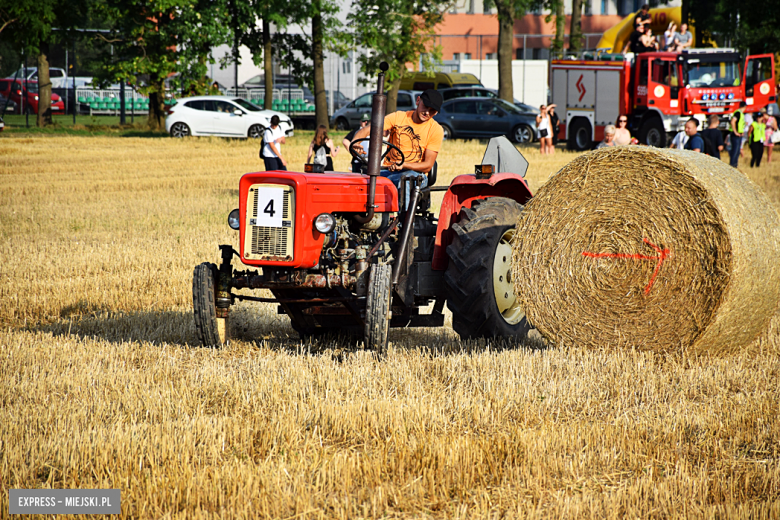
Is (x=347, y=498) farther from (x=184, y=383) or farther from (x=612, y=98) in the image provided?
(x=612, y=98)

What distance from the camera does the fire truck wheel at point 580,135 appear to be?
26.1 m

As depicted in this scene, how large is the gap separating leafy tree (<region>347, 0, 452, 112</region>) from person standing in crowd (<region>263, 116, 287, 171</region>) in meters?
15.0

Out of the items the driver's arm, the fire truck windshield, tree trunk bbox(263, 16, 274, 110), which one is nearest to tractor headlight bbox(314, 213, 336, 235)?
the driver's arm

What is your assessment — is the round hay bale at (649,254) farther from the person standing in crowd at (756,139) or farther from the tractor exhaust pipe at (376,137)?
the person standing in crowd at (756,139)

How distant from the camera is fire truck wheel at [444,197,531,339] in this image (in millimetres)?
6051

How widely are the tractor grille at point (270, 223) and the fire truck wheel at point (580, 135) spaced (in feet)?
70.6

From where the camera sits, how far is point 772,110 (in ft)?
85.2

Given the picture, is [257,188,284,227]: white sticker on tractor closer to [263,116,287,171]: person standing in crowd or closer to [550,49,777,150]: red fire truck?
[263,116,287,171]: person standing in crowd

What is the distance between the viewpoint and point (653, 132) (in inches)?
932

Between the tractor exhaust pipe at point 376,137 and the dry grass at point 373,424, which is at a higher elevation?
the tractor exhaust pipe at point 376,137

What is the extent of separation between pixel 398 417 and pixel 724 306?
85.8 inches

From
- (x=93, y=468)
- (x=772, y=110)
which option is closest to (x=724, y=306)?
(x=93, y=468)

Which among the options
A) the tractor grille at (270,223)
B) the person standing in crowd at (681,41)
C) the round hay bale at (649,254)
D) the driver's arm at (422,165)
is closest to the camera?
the round hay bale at (649,254)

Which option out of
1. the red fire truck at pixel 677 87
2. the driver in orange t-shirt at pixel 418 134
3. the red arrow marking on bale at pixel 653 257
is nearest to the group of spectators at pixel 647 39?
the red fire truck at pixel 677 87
